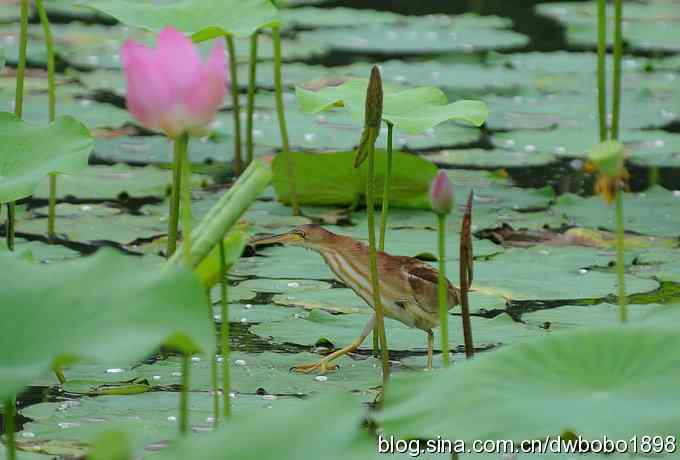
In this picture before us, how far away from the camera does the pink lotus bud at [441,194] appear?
5.86 ft

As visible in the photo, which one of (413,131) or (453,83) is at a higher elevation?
(413,131)

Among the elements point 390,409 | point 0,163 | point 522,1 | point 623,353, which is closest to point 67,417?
point 0,163

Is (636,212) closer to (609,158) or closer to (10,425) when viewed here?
(609,158)

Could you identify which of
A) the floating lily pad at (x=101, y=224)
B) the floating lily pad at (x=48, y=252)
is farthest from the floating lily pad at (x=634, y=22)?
the floating lily pad at (x=48, y=252)

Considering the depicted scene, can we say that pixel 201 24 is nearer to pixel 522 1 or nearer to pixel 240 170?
pixel 240 170

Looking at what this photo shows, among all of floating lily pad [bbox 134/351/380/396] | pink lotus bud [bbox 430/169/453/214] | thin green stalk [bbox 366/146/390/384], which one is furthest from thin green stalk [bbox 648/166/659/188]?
pink lotus bud [bbox 430/169/453/214]

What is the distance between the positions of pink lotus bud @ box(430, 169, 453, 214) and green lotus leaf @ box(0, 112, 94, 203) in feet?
3.36

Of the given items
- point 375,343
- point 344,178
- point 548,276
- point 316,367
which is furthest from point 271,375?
point 344,178

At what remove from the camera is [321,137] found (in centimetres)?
492

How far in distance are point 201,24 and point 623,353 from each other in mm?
1677

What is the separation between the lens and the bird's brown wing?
105 inches

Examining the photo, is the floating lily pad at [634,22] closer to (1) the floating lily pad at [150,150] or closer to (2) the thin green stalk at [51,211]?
(1) the floating lily pad at [150,150]

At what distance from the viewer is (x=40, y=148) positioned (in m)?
2.71

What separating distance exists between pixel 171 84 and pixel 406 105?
1.39m
